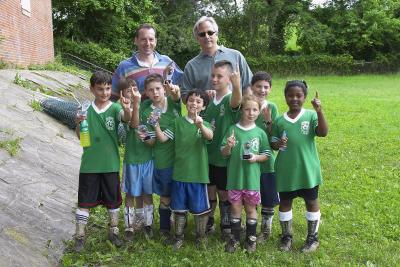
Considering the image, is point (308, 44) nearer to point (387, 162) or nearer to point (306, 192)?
point (387, 162)

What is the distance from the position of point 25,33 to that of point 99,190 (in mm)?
11615

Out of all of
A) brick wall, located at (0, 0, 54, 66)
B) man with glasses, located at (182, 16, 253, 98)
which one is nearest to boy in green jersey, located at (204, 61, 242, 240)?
man with glasses, located at (182, 16, 253, 98)

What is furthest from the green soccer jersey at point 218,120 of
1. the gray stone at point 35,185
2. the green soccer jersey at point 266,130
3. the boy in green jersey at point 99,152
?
the gray stone at point 35,185

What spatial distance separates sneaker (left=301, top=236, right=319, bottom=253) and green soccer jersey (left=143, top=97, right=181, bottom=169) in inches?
56.5

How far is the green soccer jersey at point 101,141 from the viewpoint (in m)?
4.05

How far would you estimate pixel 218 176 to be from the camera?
14.4 ft

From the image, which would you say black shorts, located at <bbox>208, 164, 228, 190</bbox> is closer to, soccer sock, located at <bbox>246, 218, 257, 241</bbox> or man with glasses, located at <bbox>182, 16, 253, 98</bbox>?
soccer sock, located at <bbox>246, 218, 257, 241</bbox>

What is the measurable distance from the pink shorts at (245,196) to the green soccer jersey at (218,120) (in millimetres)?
301

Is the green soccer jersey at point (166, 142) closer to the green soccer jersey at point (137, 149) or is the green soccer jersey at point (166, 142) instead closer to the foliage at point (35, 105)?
the green soccer jersey at point (137, 149)

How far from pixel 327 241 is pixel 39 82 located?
8.01 meters

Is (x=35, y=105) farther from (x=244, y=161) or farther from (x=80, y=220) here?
(x=244, y=161)

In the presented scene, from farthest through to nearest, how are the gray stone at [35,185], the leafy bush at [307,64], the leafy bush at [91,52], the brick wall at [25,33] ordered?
the leafy bush at [307,64]
the leafy bush at [91,52]
the brick wall at [25,33]
the gray stone at [35,185]

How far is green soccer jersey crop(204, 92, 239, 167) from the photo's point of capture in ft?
14.0

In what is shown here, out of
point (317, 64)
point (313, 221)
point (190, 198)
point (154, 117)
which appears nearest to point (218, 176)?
point (190, 198)
